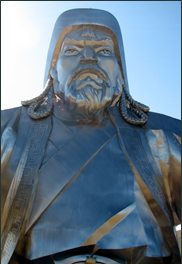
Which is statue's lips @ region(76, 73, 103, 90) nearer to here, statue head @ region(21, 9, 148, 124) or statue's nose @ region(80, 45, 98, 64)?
statue head @ region(21, 9, 148, 124)

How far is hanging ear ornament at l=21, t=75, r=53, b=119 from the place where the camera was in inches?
128

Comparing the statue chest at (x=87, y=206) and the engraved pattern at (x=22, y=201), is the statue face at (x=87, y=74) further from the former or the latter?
the engraved pattern at (x=22, y=201)

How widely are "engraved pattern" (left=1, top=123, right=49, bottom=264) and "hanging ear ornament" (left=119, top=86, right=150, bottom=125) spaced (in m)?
1.07

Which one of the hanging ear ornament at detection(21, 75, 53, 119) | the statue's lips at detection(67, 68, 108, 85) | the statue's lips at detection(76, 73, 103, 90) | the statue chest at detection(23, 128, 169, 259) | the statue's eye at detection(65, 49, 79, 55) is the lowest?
the statue chest at detection(23, 128, 169, 259)

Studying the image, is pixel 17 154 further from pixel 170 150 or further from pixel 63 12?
pixel 63 12

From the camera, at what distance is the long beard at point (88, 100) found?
3230mm

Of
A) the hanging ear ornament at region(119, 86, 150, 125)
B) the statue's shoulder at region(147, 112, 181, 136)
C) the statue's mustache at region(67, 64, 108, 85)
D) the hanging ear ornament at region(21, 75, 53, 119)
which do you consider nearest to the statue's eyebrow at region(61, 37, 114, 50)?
the statue's mustache at region(67, 64, 108, 85)

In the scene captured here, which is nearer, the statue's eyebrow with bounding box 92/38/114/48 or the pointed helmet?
the statue's eyebrow with bounding box 92/38/114/48

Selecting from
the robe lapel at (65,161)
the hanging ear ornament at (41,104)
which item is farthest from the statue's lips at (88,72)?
the robe lapel at (65,161)

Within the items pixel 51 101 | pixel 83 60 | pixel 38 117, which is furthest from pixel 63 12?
pixel 38 117

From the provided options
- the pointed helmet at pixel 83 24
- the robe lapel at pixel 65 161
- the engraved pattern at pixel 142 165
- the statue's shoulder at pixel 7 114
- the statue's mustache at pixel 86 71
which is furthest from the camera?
the pointed helmet at pixel 83 24

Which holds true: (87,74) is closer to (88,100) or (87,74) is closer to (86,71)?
(86,71)

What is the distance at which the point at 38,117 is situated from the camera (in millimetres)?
3232

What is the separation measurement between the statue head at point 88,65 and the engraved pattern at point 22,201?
72 cm
